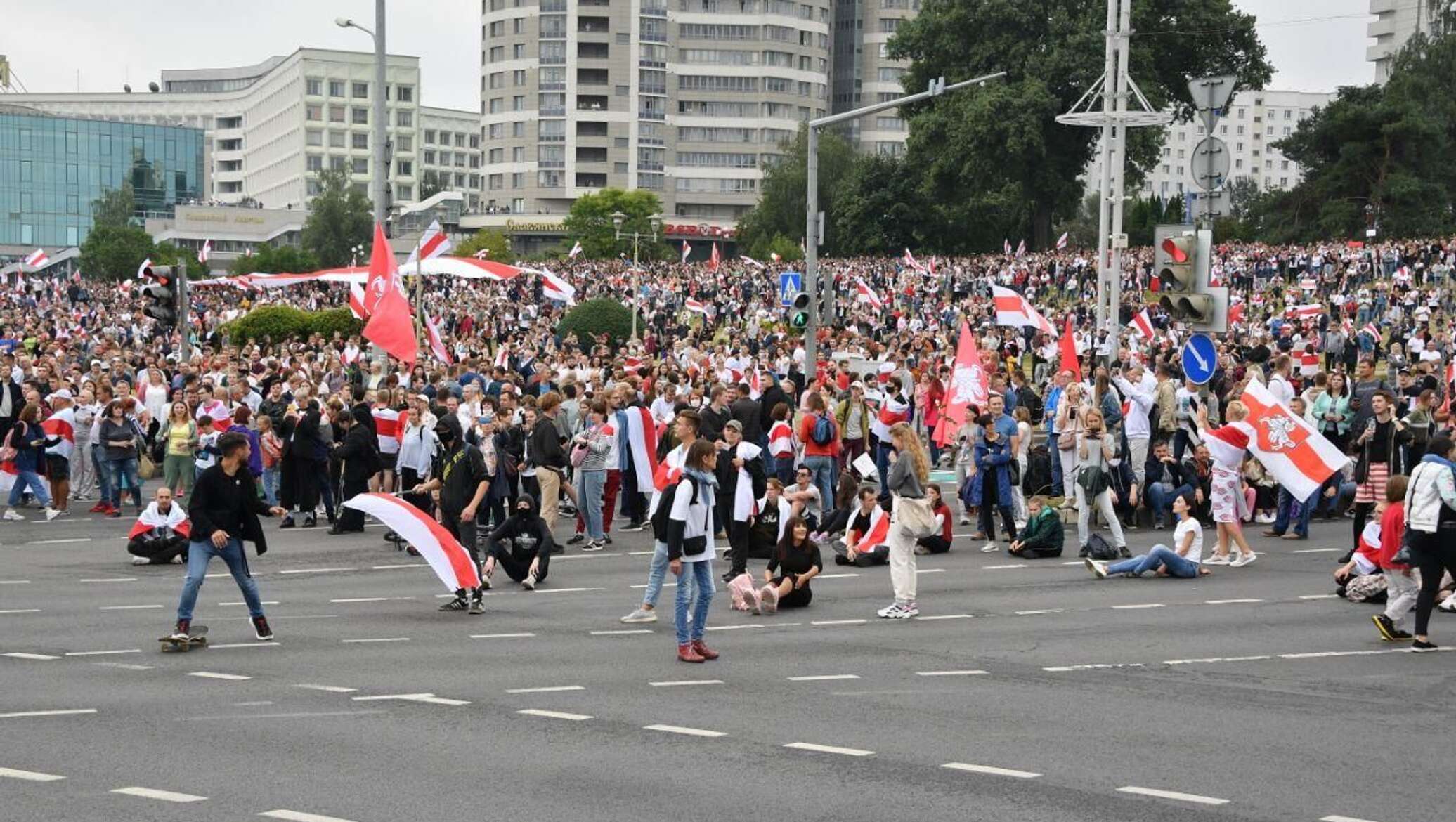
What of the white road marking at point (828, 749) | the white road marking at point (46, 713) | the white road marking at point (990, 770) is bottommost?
the white road marking at point (46, 713)

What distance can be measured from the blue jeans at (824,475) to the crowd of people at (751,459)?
1.4 inches

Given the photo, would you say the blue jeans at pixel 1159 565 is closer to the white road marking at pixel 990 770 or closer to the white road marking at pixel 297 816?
the white road marking at pixel 990 770

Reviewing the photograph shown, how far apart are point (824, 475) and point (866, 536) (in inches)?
103

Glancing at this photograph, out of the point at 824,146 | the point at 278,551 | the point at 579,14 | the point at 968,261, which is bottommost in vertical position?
the point at 278,551

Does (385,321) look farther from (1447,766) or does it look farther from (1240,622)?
(1447,766)

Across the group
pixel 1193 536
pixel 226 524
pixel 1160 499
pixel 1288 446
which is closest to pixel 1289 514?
pixel 1160 499

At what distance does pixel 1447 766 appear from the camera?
30.1 ft

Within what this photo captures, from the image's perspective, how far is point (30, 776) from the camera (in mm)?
8719

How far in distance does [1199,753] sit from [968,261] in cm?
5333

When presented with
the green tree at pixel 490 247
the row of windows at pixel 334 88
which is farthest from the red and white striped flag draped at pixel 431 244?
the row of windows at pixel 334 88

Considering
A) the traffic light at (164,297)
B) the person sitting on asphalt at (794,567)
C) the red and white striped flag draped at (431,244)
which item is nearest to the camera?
the person sitting on asphalt at (794,567)

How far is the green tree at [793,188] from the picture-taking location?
110 meters

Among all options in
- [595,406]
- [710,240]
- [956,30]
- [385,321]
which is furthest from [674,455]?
[710,240]

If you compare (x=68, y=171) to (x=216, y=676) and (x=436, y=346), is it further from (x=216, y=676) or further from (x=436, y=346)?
(x=216, y=676)
